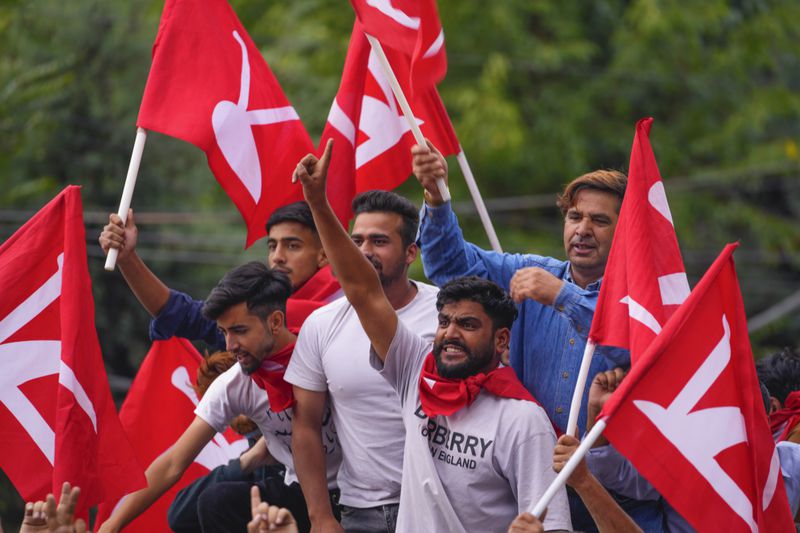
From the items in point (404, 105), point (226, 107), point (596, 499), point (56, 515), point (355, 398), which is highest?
point (226, 107)

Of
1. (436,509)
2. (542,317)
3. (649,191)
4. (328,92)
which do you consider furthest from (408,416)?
(328,92)

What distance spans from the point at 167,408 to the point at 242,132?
70.3 inches

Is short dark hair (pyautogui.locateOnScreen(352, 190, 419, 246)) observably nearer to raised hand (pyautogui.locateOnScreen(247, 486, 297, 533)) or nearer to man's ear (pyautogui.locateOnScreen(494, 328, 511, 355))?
man's ear (pyautogui.locateOnScreen(494, 328, 511, 355))

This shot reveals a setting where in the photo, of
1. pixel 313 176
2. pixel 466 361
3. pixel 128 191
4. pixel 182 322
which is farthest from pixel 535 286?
pixel 182 322

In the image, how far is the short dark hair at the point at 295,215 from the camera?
21.8ft

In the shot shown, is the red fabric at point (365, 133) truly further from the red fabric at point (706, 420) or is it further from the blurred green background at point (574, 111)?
the blurred green background at point (574, 111)

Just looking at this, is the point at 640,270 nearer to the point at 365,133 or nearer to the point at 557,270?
the point at 557,270

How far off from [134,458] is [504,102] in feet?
39.2

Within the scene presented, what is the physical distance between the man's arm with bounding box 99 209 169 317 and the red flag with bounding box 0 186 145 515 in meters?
0.13

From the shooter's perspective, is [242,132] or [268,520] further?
[242,132]

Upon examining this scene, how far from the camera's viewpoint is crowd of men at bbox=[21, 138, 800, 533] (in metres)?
5.28

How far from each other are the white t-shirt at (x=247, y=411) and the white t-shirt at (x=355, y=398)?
396 millimetres

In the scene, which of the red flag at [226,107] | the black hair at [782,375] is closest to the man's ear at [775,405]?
the black hair at [782,375]

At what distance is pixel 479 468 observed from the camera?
525 centimetres
